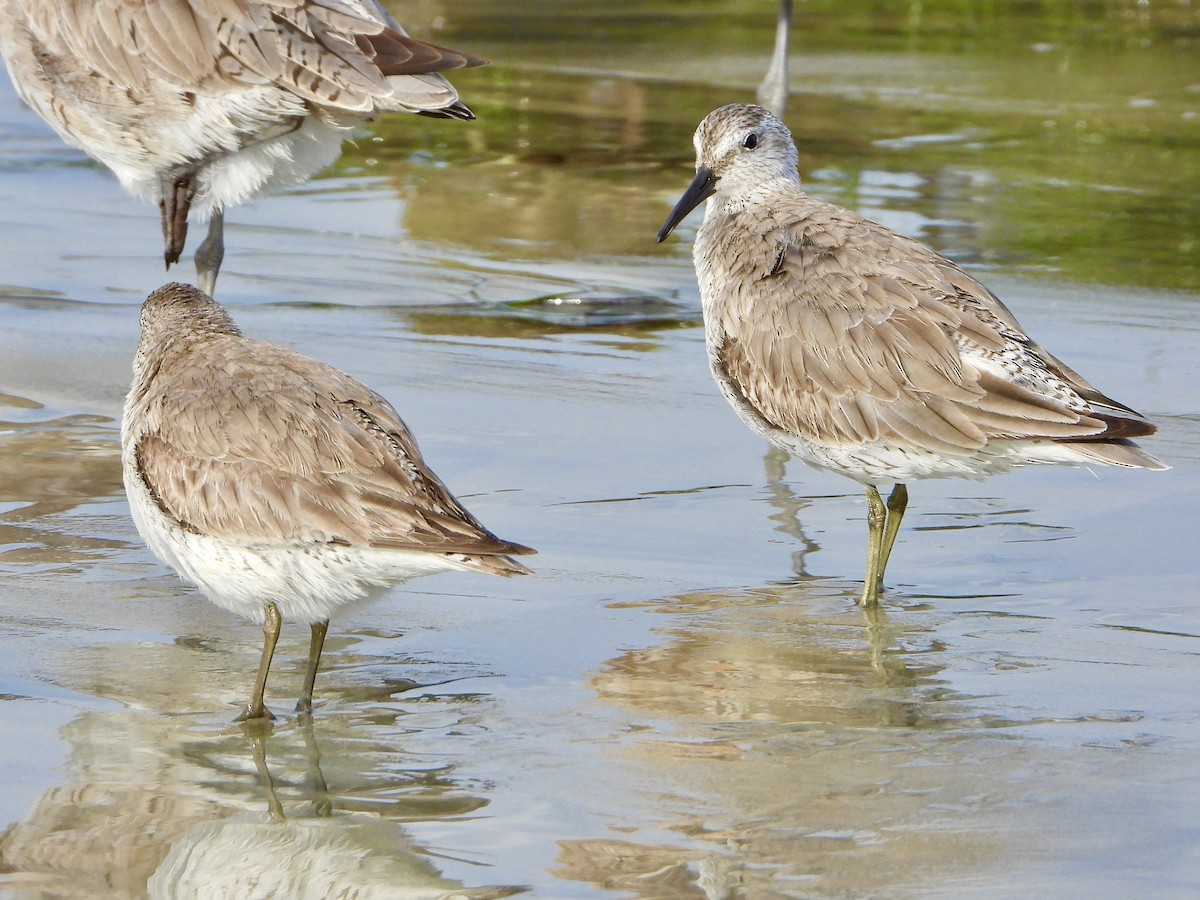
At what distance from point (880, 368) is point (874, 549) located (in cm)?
58

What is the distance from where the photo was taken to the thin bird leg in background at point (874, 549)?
18.7ft

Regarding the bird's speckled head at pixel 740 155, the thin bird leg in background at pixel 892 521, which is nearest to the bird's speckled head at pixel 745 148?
the bird's speckled head at pixel 740 155

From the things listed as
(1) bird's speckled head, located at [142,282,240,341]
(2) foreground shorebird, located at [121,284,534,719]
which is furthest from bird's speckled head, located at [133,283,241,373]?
(2) foreground shorebird, located at [121,284,534,719]

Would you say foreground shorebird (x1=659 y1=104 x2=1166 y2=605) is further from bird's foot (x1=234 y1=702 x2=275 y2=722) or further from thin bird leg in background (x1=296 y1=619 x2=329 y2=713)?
bird's foot (x1=234 y1=702 x2=275 y2=722)

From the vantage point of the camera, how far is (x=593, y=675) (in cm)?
510

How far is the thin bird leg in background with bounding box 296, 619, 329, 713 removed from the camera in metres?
4.82

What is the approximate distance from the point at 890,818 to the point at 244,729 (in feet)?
5.45

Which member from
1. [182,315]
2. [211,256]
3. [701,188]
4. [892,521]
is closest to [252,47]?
[211,256]

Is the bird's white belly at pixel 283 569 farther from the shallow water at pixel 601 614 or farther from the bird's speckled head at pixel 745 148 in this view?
the bird's speckled head at pixel 745 148

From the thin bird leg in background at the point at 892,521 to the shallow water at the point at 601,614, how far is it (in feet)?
0.47

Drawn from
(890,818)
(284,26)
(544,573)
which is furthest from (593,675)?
(284,26)

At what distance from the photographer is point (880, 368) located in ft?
19.2

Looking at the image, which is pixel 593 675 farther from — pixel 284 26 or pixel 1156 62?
pixel 1156 62

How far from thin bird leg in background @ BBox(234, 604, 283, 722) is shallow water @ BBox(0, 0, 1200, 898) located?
0.07m
